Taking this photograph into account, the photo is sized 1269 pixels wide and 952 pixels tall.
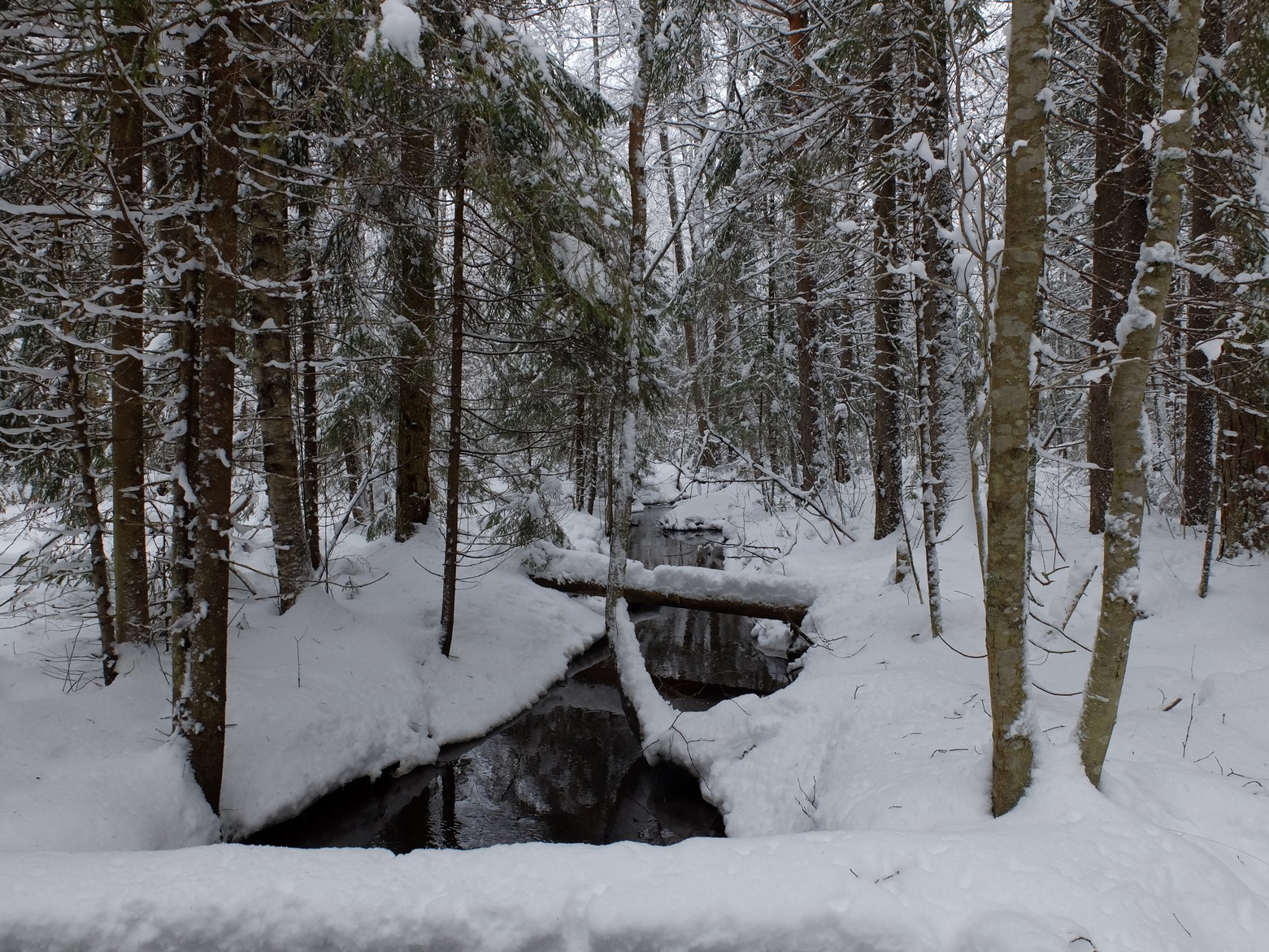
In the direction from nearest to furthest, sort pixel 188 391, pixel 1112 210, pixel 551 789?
pixel 188 391
pixel 551 789
pixel 1112 210

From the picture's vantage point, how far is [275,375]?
670cm

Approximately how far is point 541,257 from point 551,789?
529 centimetres

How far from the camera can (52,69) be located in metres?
4.70

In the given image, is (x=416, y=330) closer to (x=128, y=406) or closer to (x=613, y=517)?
(x=128, y=406)

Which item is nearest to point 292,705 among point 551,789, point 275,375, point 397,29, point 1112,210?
point 551,789

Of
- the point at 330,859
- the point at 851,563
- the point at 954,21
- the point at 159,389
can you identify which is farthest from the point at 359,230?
the point at 851,563

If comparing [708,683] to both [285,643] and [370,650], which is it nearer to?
[370,650]

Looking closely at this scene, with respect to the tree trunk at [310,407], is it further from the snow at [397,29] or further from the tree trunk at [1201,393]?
the tree trunk at [1201,393]

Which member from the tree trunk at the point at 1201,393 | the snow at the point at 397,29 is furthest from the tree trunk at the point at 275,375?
the tree trunk at the point at 1201,393

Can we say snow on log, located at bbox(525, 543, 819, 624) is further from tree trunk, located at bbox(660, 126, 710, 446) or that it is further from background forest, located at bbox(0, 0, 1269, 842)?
tree trunk, located at bbox(660, 126, 710, 446)

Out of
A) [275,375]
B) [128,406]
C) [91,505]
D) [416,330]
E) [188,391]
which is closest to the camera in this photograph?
[188,391]

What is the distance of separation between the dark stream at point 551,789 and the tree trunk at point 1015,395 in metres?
3.17

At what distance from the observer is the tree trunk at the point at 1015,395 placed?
2912 millimetres

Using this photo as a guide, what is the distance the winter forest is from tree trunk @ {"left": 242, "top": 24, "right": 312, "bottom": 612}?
0.21 feet
